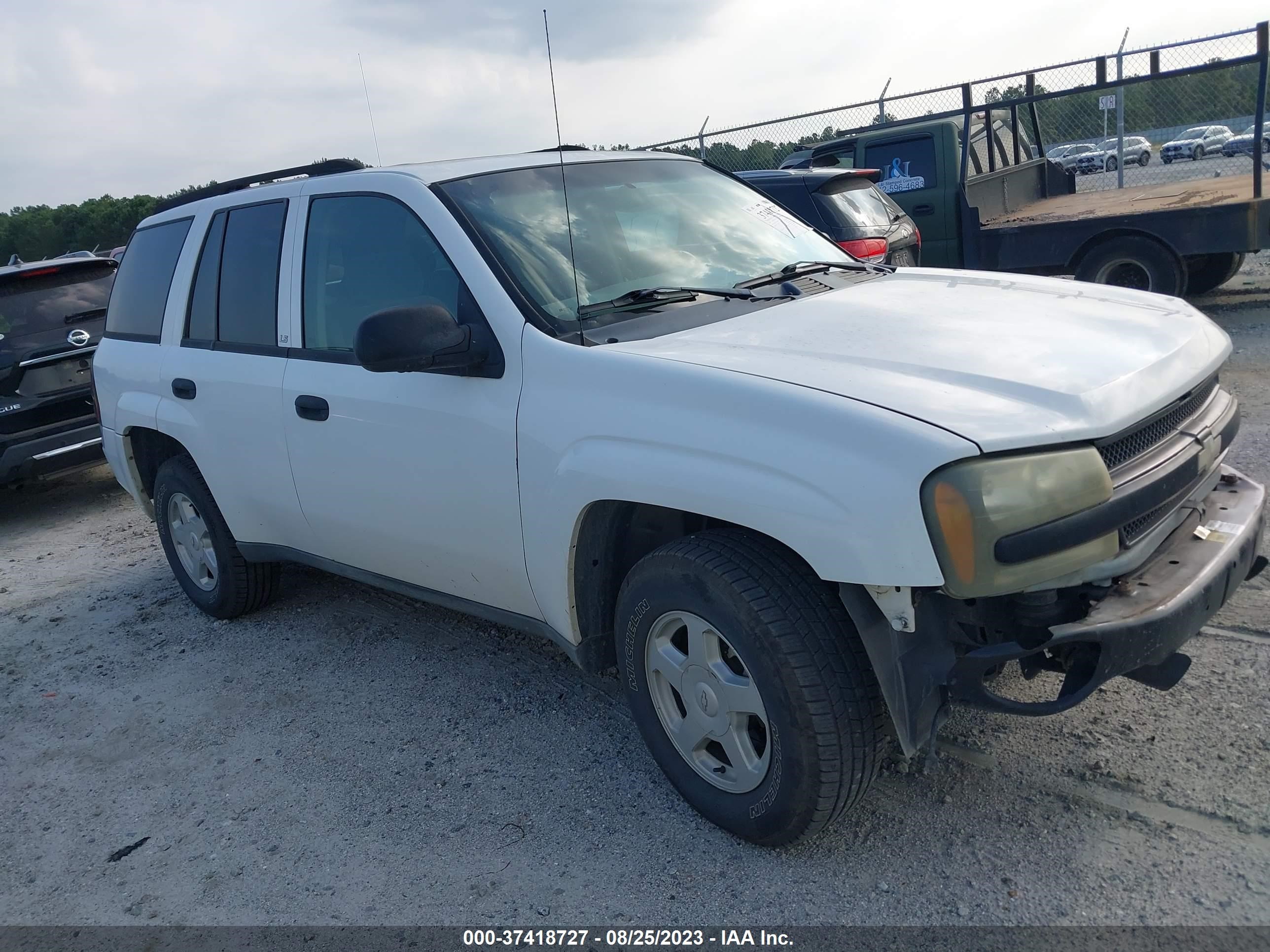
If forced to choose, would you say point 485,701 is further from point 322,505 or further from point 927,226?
point 927,226

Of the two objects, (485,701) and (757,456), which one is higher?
(757,456)

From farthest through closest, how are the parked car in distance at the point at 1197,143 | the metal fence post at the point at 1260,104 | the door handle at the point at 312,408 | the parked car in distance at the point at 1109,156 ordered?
the parked car in distance at the point at 1109,156, the parked car in distance at the point at 1197,143, the metal fence post at the point at 1260,104, the door handle at the point at 312,408

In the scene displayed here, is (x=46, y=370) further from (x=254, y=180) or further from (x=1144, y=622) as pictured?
(x=1144, y=622)

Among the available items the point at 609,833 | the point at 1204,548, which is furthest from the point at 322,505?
the point at 1204,548

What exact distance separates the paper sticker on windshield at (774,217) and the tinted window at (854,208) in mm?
4365

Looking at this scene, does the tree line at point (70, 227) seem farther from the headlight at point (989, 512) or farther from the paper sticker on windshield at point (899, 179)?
the headlight at point (989, 512)

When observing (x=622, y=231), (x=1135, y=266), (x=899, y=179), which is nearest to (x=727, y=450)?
(x=622, y=231)

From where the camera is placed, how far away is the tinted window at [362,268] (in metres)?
3.42

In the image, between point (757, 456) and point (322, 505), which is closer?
point (757, 456)

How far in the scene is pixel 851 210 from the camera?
8453mm

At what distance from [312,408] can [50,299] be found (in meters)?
5.13

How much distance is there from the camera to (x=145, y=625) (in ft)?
16.9

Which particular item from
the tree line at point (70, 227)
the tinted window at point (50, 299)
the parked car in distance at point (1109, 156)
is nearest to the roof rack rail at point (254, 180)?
the tinted window at point (50, 299)

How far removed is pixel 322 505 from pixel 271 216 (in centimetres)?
123
